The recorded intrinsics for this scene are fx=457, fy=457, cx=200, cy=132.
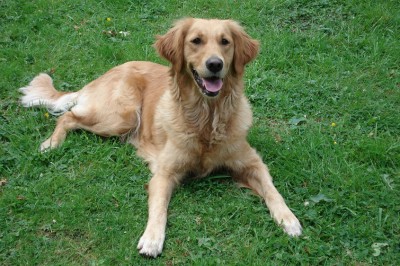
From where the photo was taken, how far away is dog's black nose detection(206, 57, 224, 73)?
3473 mm

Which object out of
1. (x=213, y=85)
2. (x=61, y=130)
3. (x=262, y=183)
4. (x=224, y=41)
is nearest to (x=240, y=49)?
(x=224, y=41)

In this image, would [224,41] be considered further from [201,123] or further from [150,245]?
[150,245]

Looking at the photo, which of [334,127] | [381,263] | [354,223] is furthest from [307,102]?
[381,263]

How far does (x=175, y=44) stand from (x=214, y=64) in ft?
1.69

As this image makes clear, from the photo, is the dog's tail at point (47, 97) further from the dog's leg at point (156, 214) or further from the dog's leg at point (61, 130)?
the dog's leg at point (156, 214)

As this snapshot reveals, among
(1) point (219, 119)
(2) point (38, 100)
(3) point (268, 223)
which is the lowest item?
(2) point (38, 100)

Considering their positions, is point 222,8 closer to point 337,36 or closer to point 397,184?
point 337,36

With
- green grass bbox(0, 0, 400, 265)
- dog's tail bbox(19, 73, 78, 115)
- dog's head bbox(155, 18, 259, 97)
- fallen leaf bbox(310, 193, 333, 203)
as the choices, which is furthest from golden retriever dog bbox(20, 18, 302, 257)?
dog's tail bbox(19, 73, 78, 115)

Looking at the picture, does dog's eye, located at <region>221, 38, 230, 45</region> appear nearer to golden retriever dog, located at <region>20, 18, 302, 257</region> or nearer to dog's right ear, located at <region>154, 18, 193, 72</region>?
golden retriever dog, located at <region>20, 18, 302, 257</region>

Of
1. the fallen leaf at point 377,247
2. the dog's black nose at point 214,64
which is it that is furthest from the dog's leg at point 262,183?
the dog's black nose at point 214,64

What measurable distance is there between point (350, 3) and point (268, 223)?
13.8ft

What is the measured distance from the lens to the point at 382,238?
3.24 m

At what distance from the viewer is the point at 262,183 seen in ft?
12.4

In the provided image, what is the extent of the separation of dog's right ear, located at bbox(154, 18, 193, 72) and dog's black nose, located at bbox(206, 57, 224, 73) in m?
0.37
